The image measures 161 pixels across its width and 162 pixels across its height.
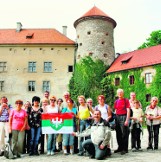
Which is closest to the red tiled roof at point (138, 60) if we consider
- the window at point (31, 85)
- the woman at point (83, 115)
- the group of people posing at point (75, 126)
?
the window at point (31, 85)

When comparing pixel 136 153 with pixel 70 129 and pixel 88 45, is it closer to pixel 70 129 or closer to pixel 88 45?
pixel 70 129

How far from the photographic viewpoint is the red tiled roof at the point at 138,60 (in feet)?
96.9

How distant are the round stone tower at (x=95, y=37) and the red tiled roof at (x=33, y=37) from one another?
179 cm

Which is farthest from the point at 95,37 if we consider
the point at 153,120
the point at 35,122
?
the point at 35,122

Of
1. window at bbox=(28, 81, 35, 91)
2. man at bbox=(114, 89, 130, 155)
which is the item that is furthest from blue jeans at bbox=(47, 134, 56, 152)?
window at bbox=(28, 81, 35, 91)

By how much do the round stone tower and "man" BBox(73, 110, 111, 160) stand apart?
2521cm

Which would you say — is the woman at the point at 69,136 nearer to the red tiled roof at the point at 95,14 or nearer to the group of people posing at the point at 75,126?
the group of people posing at the point at 75,126

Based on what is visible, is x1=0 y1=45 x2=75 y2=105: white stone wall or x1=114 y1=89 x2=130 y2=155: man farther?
x1=0 y1=45 x2=75 y2=105: white stone wall

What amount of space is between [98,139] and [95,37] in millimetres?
26295

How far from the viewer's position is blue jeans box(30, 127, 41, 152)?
856 cm

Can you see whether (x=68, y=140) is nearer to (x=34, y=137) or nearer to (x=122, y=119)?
(x=34, y=137)

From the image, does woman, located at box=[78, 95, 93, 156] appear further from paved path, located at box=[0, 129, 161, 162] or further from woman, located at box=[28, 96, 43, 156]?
woman, located at box=[28, 96, 43, 156]

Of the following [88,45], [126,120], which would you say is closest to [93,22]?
[88,45]

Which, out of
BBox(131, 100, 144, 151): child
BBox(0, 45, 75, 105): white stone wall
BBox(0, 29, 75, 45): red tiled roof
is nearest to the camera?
BBox(131, 100, 144, 151): child
